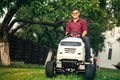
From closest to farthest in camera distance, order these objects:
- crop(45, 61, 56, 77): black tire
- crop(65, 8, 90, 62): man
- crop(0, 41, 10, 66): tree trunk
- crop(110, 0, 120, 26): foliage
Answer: crop(45, 61, 56, 77): black tire → crop(65, 8, 90, 62): man → crop(110, 0, 120, 26): foliage → crop(0, 41, 10, 66): tree trunk

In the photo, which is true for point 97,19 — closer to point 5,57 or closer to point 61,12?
point 61,12

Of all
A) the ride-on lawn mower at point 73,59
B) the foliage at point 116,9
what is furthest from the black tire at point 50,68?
the foliage at point 116,9

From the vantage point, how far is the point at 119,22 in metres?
26.7

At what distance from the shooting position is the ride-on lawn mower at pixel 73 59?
12.1m

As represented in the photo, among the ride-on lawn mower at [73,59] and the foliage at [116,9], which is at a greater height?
the foliage at [116,9]

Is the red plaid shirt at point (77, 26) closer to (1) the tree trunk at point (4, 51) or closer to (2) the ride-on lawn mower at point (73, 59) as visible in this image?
(2) the ride-on lawn mower at point (73, 59)

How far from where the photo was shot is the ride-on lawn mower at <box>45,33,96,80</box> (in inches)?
476

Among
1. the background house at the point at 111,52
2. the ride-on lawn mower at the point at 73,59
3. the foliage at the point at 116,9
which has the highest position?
the foliage at the point at 116,9

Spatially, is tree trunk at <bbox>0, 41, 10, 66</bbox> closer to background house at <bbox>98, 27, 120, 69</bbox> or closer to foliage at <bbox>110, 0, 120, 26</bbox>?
foliage at <bbox>110, 0, 120, 26</bbox>

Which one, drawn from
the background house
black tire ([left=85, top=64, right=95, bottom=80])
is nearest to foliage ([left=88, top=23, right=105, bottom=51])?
the background house

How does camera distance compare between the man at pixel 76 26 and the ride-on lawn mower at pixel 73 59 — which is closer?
the ride-on lawn mower at pixel 73 59

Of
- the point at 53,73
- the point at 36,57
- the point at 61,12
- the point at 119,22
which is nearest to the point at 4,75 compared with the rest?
the point at 53,73

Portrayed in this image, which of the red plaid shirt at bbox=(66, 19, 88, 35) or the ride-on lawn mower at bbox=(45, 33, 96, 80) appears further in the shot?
the red plaid shirt at bbox=(66, 19, 88, 35)

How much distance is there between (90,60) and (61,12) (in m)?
11.9
